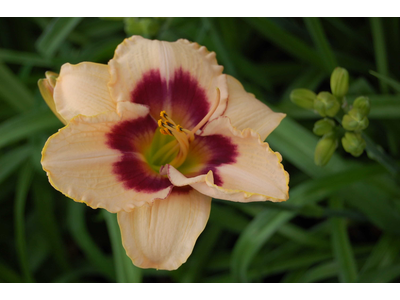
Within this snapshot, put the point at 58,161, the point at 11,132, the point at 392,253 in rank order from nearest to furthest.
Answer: the point at 58,161 → the point at 11,132 → the point at 392,253

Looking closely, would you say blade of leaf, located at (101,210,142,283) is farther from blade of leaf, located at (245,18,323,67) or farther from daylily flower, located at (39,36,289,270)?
blade of leaf, located at (245,18,323,67)

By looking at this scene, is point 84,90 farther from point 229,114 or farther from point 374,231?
point 374,231

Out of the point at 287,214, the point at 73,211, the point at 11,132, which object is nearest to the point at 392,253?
the point at 287,214

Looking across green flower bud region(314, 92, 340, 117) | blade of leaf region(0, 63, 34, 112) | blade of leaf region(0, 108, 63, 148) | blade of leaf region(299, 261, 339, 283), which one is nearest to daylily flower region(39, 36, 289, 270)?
green flower bud region(314, 92, 340, 117)

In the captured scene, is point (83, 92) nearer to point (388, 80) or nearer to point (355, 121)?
point (355, 121)

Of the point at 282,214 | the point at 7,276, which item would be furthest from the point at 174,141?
the point at 7,276

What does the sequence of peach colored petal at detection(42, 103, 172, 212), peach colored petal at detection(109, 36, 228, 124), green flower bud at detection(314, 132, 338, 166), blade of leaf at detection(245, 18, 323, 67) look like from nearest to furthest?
peach colored petal at detection(42, 103, 172, 212)
peach colored petal at detection(109, 36, 228, 124)
green flower bud at detection(314, 132, 338, 166)
blade of leaf at detection(245, 18, 323, 67)
